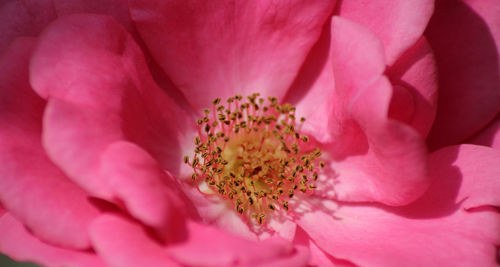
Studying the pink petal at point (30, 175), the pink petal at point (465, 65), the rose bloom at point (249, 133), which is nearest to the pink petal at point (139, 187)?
the rose bloom at point (249, 133)

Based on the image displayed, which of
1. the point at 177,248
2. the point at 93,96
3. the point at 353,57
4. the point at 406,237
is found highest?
the point at 353,57

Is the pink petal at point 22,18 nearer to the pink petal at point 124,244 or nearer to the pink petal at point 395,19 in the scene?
the pink petal at point 124,244

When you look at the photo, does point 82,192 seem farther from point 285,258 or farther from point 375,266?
point 375,266

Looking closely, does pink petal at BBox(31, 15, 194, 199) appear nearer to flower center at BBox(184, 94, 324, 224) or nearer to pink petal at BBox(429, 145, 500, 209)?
flower center at BBox(184, 94, 324, 224)

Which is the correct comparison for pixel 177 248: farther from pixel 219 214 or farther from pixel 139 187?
pixel 219 214

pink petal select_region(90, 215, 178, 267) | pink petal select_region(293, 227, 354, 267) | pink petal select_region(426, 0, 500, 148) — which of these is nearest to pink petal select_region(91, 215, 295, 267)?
pink petal select_region(90, 215, 178, 267)

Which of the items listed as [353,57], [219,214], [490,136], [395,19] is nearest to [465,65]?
[490,136]

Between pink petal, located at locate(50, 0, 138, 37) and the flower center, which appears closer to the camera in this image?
pink petal, located at locate(50, 0, 138, 37)
